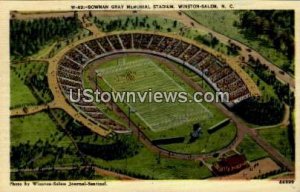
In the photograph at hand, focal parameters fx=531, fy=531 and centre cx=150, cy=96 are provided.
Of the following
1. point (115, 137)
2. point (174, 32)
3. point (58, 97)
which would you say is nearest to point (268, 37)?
point (174, 32)

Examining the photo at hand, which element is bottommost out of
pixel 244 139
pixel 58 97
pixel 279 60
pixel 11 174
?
pixel 11 174

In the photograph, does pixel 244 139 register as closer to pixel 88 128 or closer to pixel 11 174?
pixel 88 128

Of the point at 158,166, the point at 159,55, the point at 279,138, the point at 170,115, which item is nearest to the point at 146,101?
the point at 170,115

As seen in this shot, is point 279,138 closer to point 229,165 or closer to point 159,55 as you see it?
point 229,165

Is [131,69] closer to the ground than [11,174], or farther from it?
farther from it

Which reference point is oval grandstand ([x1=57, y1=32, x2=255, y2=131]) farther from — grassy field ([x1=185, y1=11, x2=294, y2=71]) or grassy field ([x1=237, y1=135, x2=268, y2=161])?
grassy field ([x1=237, y1=135, x2=268, y2=161])

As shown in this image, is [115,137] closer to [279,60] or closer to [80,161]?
[80,161]

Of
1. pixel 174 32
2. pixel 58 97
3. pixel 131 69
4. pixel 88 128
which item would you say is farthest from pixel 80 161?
pixel 174 32
